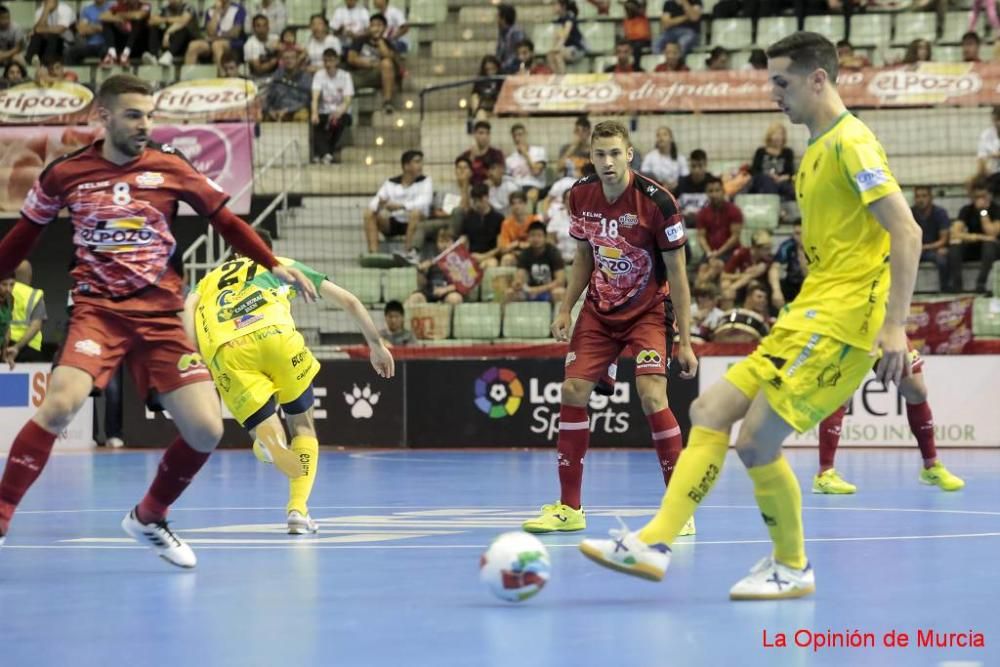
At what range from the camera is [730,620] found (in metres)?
5.31

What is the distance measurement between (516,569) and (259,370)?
3633 mm

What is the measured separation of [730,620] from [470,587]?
4.14 ft

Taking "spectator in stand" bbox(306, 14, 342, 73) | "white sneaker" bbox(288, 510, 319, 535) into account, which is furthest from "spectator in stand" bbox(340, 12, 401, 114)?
"white sneaker" bbox(288, 510, 319, 535)

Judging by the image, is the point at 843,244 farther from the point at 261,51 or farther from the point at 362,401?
the point at 261,51

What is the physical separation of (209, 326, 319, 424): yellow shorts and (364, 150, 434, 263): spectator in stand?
1038 centimetres

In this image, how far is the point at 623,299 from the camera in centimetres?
852

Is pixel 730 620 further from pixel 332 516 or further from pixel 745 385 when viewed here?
pixel 332 516

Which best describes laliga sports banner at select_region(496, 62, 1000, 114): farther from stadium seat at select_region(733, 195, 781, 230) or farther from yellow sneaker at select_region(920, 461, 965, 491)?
yellow sneaker at select_region(920, 461, 965, 491)

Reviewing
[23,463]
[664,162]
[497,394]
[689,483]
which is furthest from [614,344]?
[664,162]

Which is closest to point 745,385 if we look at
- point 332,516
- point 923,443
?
point 332,516

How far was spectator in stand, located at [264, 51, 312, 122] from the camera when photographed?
68.9ft

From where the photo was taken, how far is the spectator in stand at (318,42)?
21750mm

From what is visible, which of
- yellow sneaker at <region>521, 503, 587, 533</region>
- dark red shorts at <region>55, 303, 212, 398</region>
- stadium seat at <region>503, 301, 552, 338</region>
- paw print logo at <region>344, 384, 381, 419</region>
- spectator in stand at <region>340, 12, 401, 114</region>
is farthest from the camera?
spectator in stand at <region>340, 12, 401, 114</region>

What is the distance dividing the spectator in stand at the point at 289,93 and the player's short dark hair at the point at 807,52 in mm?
15982
